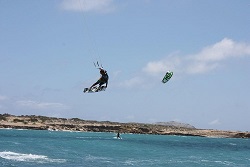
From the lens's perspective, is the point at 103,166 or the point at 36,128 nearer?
the point at 103,166

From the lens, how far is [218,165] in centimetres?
5559

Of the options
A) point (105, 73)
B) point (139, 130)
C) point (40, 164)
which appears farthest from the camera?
point (139, 130)

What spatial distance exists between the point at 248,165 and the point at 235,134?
5650 inches

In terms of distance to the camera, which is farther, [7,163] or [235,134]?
[235,134]

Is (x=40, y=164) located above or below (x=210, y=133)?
below

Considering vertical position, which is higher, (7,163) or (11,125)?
(11,125)

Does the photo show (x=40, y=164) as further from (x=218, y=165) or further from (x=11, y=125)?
(x=11, y=125)

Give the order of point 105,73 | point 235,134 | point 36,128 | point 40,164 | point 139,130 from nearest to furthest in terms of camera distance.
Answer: point 105,73
point 40,164
point 36,128
point 139,130
point 235,134

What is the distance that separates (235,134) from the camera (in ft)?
650

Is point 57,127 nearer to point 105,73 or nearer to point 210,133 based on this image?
point 210,133

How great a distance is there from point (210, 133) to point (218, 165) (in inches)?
5749

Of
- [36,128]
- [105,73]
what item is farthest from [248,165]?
[36,128]

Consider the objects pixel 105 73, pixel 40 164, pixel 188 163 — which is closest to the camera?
pixel 105 73

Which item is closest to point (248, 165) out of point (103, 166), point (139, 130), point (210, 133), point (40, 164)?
point (103, 166)
